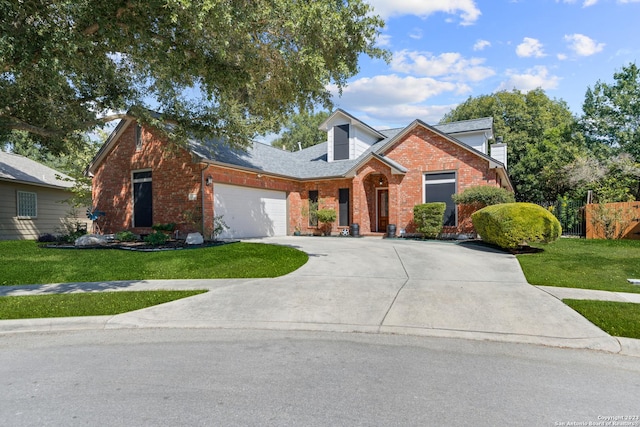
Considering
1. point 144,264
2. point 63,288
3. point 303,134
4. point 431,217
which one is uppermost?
point 303,134

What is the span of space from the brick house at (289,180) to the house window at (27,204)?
3.56 meters

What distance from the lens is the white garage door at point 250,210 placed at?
1742 cm

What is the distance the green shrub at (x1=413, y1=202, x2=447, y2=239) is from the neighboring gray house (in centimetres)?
1811

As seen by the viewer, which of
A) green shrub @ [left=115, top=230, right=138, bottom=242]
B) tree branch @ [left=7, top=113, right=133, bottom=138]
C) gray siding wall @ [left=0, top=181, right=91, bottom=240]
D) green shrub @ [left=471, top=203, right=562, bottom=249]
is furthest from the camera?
gray siding wall @ [left=0, top=181, right=91, bottom=240]

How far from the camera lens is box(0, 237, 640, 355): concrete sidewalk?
18.4ft

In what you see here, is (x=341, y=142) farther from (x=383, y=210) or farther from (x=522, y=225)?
(x=522, y=225)

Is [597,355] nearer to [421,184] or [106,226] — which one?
[421,184]

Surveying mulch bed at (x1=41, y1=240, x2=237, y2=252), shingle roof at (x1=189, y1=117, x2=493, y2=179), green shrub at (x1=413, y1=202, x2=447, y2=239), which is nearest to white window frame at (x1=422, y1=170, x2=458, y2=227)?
green shrub at (x1=413, y1=202, x2=447, y2=239)

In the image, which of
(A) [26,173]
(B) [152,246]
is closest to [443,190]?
(B) [152,246]

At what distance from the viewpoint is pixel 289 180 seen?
21625 millimetres


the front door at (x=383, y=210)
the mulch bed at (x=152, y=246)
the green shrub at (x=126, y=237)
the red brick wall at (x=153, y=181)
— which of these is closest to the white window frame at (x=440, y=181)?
the front door at (x=383, y=210)

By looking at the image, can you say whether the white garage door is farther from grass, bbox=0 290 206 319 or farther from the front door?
grass, bbox=0 290 206 319

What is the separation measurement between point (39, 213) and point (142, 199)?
7.05 metres

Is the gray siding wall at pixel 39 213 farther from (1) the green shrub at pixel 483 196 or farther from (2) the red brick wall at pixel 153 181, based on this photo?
(1) the green shrub at pixel 483 196
